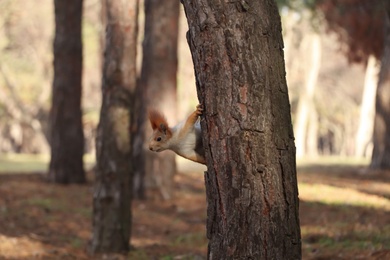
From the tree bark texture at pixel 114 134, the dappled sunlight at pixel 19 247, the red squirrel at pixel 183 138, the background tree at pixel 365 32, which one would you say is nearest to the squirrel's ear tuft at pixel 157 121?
the red squirrel at pixel 183 138

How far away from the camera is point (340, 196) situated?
46.9 feet

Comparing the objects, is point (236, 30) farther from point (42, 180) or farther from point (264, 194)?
point (42, 180)

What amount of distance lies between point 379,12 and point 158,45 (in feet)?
28.8

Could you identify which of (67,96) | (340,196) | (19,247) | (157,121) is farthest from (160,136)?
(67,96)

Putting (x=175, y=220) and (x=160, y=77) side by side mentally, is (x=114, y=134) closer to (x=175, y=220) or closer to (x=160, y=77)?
(x=175, y=220)

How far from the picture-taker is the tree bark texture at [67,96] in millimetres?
16078

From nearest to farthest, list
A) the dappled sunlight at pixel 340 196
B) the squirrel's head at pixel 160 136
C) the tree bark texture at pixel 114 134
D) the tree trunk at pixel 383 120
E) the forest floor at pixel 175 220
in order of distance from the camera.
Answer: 1. the squirrel's head at pixel 160 136
2. the forest floor at pixel 175 220
3. the tree bark texture at pixel 114 134
4. the dappled sunlight at pixel 340 196
5. the tree trunk at pixel 383 120

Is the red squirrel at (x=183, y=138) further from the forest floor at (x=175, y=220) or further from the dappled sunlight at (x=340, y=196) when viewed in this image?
the dappled sunlight at (x=340, y=196)

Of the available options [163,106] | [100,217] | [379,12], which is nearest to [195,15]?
[100,217]

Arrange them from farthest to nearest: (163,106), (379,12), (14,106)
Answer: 1. (14,106)
2. (379,12)
3. (163,106)

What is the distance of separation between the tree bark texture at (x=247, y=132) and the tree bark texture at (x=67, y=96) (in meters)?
11.1

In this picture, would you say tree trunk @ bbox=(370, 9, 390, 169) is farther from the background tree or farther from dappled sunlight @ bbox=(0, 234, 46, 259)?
dappled sunlight @ bbox=(0, 234, 46, 259)

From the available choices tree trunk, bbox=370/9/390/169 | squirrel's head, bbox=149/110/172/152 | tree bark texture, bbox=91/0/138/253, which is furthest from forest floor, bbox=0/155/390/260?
squirrel's head, bbox=149/110/172/152

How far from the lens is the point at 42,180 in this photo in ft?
55.2
